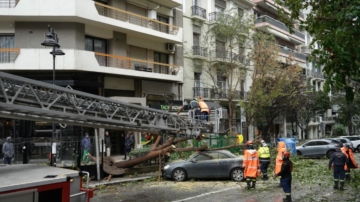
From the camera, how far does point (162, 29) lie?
25.2m

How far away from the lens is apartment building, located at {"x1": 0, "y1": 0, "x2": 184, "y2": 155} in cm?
1859

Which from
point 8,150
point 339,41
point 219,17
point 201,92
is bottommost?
point 8,150

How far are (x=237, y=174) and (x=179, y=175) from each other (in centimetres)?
240

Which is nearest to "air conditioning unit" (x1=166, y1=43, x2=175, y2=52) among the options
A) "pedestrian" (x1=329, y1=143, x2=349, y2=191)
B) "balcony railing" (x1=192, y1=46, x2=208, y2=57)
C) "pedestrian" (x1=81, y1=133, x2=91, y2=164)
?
"balcony railing" (x1=192, y1=46, x2=208, y2=57)

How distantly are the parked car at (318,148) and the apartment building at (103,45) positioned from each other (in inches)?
400

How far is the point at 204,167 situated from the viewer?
1362cm

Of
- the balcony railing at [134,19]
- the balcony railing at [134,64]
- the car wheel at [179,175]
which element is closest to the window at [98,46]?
the balcony railing at [134,64]

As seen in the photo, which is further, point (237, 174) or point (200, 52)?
point (200, 52)

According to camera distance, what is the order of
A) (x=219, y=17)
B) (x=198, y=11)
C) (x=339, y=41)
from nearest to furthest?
(x=339, y=41), (x=219, y=17), (x=198, y=11)

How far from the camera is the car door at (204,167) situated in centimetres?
1359

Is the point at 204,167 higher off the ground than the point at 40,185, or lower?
lower

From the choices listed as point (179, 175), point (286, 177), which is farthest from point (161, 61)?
point (286, 177)

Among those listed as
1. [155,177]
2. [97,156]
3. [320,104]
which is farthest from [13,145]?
[320,104]

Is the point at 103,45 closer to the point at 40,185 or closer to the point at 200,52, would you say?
the point at 200,52
